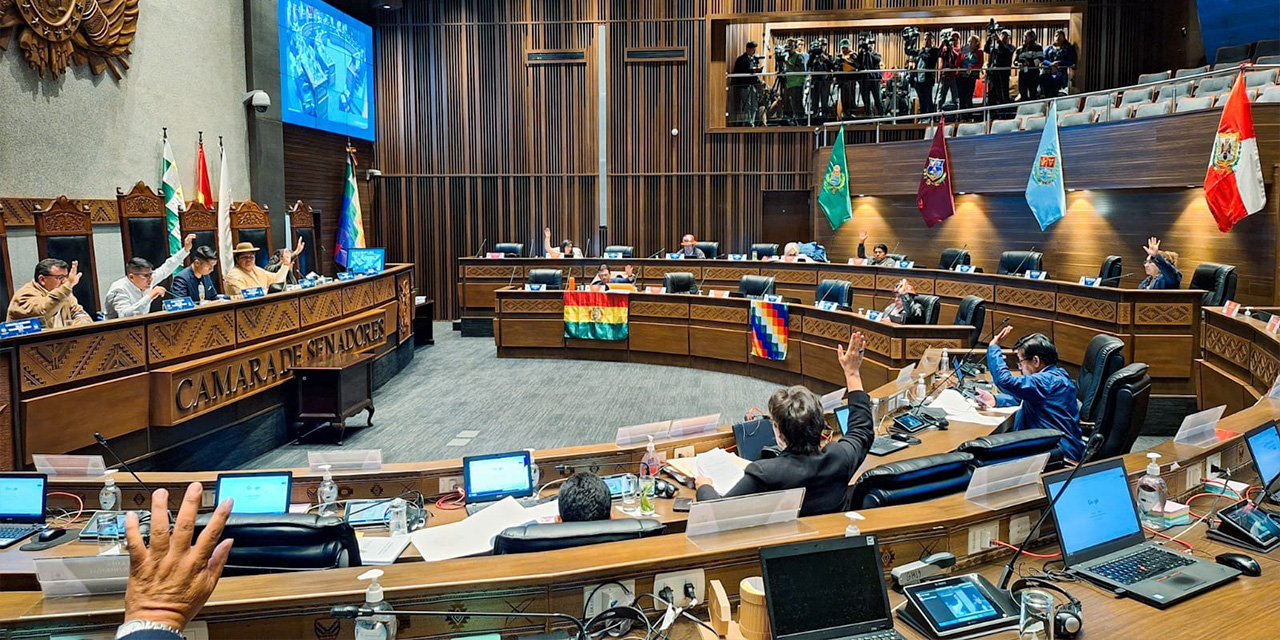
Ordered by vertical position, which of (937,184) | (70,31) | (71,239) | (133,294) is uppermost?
(70,31)

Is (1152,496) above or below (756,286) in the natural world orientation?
below

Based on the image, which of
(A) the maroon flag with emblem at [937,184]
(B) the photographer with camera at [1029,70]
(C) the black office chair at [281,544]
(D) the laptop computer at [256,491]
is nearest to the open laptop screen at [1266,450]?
(C) the black office chair at [281,544]

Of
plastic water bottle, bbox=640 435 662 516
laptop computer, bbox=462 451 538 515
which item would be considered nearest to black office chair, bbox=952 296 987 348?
plastic water bottle, bbox=640 435 662 516

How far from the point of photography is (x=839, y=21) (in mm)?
13430

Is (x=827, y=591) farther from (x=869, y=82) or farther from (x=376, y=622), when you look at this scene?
(x=869, y=82)

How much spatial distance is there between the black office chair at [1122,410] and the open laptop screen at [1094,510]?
4.25ft

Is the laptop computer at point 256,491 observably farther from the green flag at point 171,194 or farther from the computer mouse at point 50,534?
the green flag at point 171,194

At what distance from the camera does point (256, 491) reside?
10.0ft

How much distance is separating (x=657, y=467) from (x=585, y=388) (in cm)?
512

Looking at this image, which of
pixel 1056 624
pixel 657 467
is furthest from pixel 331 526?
pixel 1056 624

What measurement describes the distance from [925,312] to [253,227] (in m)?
7.14

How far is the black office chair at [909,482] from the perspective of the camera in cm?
255

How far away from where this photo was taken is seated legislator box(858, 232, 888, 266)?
10.5m

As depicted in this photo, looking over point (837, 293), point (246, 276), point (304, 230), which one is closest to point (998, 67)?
point (837, 293)
